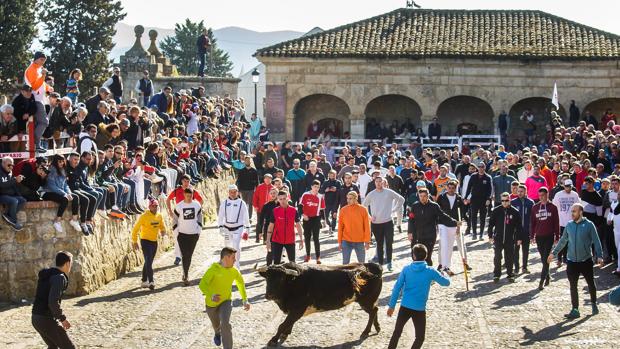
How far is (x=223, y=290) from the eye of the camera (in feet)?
42.7

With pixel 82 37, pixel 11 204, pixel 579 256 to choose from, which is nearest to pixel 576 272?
pixel 579 256

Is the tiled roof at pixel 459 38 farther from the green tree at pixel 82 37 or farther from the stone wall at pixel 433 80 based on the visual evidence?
the green tree at pixel 82 37

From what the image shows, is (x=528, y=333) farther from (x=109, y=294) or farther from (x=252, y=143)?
(x=252, y=143)

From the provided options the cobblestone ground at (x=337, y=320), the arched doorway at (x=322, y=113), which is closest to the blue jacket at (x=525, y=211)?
the cobblestone ground at (x=337, y=320)

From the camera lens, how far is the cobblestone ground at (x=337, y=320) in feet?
46.5

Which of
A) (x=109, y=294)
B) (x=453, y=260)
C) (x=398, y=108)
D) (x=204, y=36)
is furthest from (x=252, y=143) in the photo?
(x=109, y=294)

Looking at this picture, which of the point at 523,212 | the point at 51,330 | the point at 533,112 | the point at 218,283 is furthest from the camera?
the point at 533,112

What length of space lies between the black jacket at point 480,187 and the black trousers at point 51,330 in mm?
13621

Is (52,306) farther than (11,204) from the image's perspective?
No

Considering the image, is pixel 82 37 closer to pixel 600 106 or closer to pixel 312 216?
pixel 600 106

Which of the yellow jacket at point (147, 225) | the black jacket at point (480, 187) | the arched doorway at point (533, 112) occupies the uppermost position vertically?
the arched doorway at point (533, 112)

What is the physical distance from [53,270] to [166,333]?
333 centimetres

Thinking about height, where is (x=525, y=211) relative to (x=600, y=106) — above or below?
below

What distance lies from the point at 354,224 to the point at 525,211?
3318mm
